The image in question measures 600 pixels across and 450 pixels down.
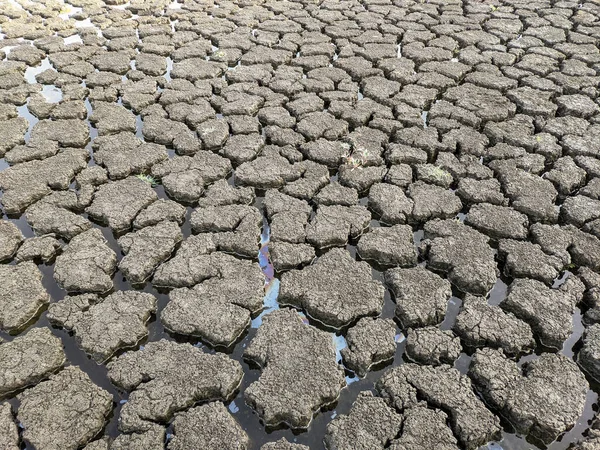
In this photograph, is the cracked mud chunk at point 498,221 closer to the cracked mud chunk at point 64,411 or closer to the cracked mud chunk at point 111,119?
the cracked mud chunk at point 64,411

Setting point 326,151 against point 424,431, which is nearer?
point 424,431

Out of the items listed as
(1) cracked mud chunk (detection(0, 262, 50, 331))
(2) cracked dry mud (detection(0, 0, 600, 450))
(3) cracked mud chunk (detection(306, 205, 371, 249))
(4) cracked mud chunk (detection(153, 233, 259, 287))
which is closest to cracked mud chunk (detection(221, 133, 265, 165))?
(2) cracked dry mud (detection(0, 0, 600, 450))

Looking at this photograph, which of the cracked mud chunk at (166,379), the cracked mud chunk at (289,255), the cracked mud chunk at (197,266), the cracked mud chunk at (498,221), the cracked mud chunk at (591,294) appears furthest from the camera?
the cracked mud chunk at (498,221)

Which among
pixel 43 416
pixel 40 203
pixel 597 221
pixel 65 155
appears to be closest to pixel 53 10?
pixel 65 155

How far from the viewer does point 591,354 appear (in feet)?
7.75

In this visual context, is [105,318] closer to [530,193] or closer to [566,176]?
[530,193]

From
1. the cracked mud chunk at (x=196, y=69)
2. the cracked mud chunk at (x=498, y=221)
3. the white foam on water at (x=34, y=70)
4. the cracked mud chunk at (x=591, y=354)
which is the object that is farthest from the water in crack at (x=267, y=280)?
the white foam on water at (x=34, y=70)

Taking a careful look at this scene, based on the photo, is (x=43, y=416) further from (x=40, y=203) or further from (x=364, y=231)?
(x=364, y=231)

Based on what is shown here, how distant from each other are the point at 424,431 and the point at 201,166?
244cm

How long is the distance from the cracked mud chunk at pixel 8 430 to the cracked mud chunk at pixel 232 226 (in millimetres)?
1373

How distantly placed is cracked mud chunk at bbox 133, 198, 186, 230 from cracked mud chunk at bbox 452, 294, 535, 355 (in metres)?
1.91

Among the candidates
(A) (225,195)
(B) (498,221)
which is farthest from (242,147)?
(B) (498,221)

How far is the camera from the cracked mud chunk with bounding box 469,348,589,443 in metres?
2.10

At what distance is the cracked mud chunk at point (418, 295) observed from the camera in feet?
8.25
